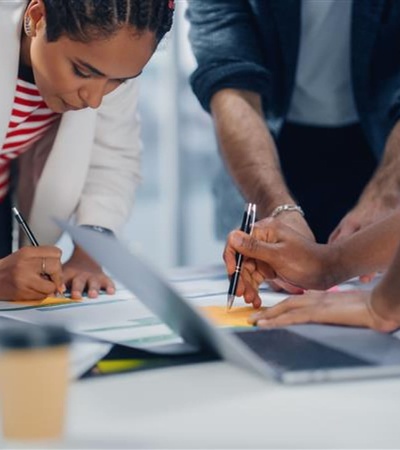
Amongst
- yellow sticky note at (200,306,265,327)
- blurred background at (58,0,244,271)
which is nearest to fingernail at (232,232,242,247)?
yellow sticky note at (200,306,265,327)

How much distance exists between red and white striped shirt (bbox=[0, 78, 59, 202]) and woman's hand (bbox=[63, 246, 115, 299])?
217mm

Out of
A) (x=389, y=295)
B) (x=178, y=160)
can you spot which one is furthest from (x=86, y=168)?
(x=178, y=160)

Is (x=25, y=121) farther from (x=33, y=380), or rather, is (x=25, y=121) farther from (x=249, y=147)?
(x=33, y=380)

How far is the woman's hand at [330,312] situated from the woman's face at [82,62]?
485mm

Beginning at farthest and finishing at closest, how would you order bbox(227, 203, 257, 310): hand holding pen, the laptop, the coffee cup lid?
bbox(227, 203, 257, 310): hand holding pen < the laptop < the coffee cup lid

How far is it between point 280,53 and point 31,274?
2.52 ft

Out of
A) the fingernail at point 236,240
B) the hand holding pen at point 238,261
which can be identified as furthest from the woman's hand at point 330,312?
the fingernail at point 236,240

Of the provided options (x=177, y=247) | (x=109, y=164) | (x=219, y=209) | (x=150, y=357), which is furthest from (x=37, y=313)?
(x=177, y=247)

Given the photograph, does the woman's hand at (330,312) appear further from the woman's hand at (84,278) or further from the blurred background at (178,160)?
the blurred background at (178,160)

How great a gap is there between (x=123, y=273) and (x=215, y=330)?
107mm

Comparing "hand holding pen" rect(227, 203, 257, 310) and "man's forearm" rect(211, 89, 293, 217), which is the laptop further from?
"man's forearm" rect(211, 89, 293, 217)

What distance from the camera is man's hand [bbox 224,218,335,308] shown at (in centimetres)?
127

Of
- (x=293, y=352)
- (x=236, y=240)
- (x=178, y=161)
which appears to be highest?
(x=293, y=352)

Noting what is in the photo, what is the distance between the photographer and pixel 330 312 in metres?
0.98
